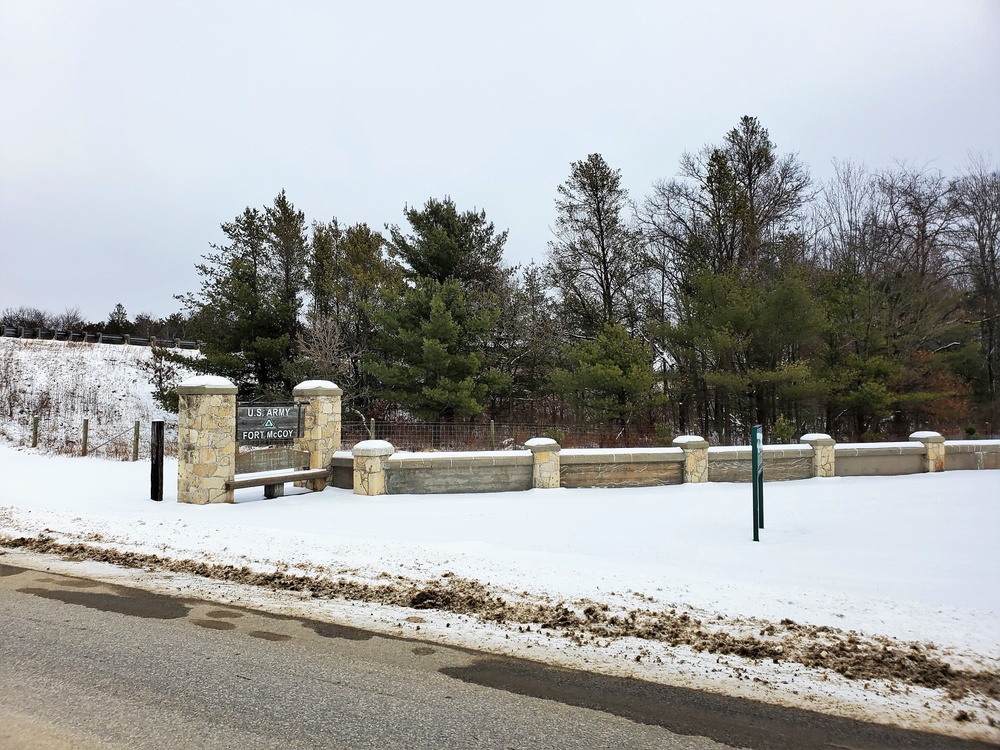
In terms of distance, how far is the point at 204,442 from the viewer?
33.2 ft

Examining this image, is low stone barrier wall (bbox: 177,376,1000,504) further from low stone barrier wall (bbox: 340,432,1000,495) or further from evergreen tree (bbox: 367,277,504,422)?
evergreen tree (bbox: 367,277,504,422)

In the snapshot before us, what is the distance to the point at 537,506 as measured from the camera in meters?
9.92

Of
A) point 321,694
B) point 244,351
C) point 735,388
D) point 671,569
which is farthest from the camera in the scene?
point 244,351

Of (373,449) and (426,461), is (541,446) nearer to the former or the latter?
(426,461)

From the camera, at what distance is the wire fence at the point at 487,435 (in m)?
18.6

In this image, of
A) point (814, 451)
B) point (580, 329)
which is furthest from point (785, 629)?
point (580, 329)

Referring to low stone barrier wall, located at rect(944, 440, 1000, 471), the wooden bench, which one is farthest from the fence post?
low stone barrier wall, located at rect(944, 440, 1000, 471)

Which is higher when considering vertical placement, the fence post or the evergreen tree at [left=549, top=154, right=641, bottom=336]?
the evergreen tree at [left=549, top=154, right=641, bottom=336]

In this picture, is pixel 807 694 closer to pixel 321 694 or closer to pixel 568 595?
pixel 568 595

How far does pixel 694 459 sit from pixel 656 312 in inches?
638

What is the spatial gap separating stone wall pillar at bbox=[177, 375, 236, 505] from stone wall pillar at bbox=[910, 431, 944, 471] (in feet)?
50.7

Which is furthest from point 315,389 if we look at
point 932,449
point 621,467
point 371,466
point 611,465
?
point 932,449

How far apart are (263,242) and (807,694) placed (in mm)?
28559

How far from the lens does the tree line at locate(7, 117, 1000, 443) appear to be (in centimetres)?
2225
